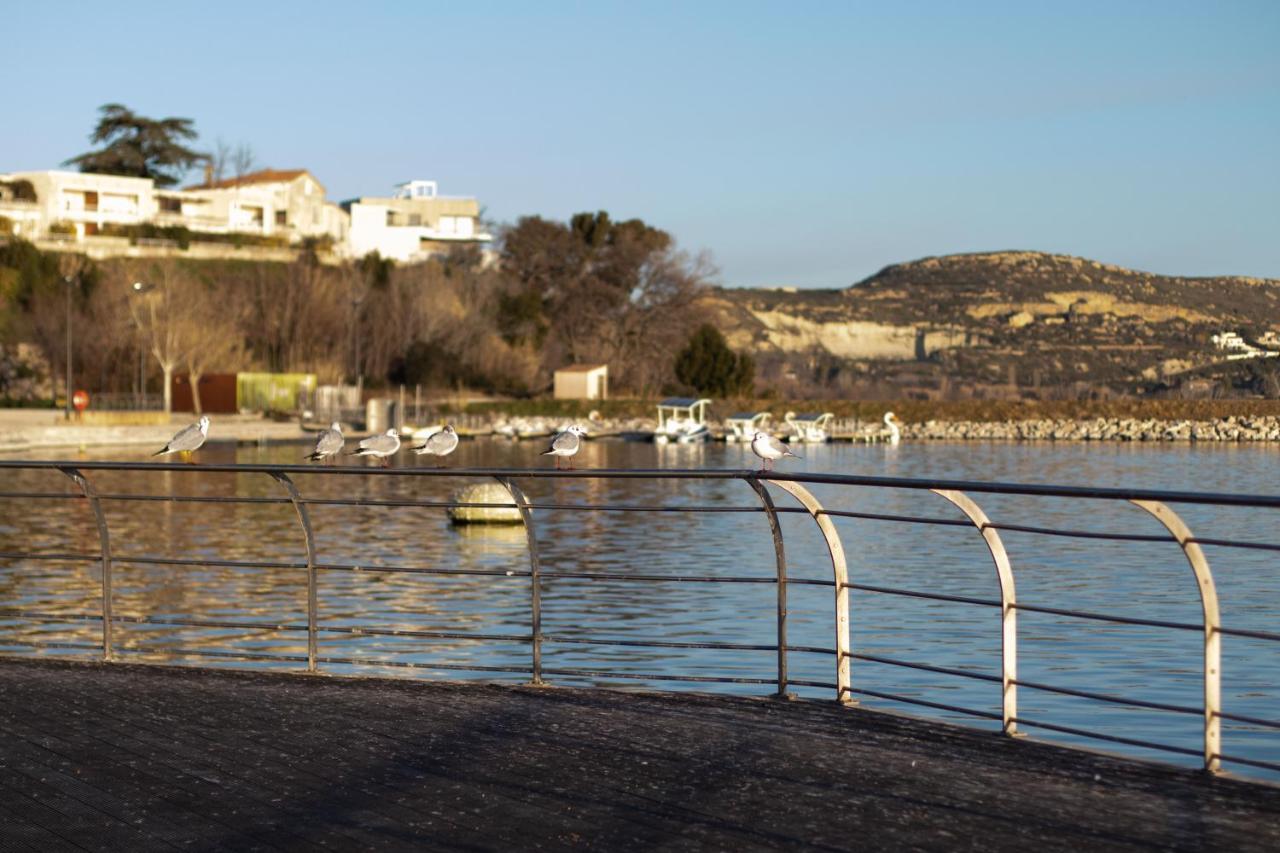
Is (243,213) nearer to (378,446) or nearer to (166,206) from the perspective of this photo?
(166,206)

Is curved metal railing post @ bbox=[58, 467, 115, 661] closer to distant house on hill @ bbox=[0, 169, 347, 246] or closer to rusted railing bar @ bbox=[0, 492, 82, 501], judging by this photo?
rusted railing bar @ bbox=[0, 492, 82, 501]

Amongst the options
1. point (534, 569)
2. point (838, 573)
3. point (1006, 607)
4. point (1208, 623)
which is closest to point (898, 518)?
point (1006, 607)

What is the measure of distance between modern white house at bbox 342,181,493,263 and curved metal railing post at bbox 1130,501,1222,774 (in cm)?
11981

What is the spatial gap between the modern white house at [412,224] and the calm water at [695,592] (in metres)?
80.6

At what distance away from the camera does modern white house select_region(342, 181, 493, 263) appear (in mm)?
132000

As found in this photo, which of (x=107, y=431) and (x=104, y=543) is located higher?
(x=104, y=543)

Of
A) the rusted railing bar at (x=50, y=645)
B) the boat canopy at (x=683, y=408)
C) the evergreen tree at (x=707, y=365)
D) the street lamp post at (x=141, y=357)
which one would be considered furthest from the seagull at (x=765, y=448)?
the evergreen tree at (x=707, y=365)

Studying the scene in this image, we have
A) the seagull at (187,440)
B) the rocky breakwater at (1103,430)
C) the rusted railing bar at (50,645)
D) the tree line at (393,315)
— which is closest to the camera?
the rusted railing bar at (50,645)

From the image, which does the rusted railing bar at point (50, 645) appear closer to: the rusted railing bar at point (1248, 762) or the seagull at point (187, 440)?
the seagull at point (187, 440)

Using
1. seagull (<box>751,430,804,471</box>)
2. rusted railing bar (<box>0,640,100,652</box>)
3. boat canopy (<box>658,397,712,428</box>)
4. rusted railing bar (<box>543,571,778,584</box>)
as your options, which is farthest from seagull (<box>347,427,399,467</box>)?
boat canopy (<box>658,397,712,428</box>)

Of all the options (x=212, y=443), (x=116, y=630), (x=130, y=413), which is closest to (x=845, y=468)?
(x=212, y=443)

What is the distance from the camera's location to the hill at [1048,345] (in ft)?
484

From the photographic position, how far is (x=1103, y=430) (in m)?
105

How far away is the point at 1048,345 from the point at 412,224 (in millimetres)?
74463
